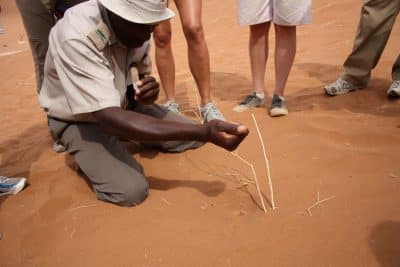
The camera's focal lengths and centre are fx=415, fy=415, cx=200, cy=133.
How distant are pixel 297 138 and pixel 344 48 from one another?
2724 mm

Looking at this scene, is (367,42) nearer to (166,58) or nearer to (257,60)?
(257,60)

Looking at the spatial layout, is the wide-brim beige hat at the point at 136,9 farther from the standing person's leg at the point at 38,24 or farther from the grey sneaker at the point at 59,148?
the grey sneaker at the point at 59,148

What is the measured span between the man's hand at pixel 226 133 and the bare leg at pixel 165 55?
151 centimetres

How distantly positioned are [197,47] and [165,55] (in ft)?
1.17

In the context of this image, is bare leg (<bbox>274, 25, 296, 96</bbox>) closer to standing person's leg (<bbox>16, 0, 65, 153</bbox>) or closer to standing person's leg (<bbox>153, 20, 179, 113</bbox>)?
standing person's leg (<bbox>153, 20, 179, 113</bbox>)

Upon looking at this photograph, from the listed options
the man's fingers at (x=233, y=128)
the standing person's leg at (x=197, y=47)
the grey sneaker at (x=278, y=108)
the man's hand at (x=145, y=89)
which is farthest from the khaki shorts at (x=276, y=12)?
the man's fingers at (x=233, y=128)

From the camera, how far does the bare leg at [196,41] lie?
9.57ft

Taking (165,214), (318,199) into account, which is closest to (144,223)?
(165,214)

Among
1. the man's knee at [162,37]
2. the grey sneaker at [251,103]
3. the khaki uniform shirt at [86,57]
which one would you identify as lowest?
the grey sneaker at [251,103]

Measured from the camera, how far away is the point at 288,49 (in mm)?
3215

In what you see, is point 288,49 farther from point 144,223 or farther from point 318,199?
point 144,223

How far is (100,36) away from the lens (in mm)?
2121

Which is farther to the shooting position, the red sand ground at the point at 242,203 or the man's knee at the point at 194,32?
the man's knee at the point at 194,32

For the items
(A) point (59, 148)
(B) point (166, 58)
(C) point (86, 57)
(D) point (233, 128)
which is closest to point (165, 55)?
(B) point (166, 58)
